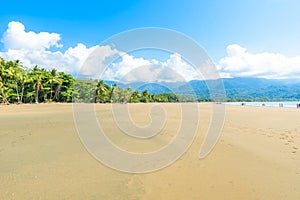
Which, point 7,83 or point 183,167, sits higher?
point 7,83

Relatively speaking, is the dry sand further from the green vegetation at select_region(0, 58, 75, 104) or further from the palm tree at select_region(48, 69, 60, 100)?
the palm tree at select_region(48, 69, 60, 100)

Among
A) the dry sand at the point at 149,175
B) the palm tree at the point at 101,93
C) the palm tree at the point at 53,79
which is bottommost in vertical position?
the dry sand at the point at 149,175

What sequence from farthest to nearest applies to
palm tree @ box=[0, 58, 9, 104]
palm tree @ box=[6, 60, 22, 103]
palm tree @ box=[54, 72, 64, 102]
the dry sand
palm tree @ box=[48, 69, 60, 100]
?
palm tree @ box=[54, 72, 64, 102]
palm tree @ box=[48, 69, 60, 100]
palm tree @ box=[6, 60, 22, 103]
palm tree @ box=[0, 58, 9, 104]
the dry sand

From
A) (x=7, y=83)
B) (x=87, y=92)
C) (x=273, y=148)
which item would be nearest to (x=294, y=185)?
(x=273, y=148)

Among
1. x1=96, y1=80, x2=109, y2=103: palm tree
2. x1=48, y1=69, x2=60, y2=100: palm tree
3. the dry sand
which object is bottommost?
the dry sand

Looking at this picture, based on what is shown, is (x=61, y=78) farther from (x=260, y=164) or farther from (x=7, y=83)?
(x=260, y=164)

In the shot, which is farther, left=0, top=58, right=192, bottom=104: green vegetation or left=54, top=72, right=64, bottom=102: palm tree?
left=54, top=72, right=64, bottom=102: palm tree

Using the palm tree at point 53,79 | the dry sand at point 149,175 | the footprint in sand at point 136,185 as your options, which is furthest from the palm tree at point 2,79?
the footprint in sand at point 136,185

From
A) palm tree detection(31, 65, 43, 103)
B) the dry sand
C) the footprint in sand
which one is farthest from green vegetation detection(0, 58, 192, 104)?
the footprint in sand

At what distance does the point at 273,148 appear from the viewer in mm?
6605

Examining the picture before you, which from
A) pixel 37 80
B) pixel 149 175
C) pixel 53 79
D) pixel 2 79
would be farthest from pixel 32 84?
pixel 149 175

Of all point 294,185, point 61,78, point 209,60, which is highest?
point 61,78

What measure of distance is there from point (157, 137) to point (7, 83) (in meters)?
40.0

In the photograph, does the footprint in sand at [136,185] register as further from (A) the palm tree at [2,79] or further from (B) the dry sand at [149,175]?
(A) the palm tree at [2,79]
